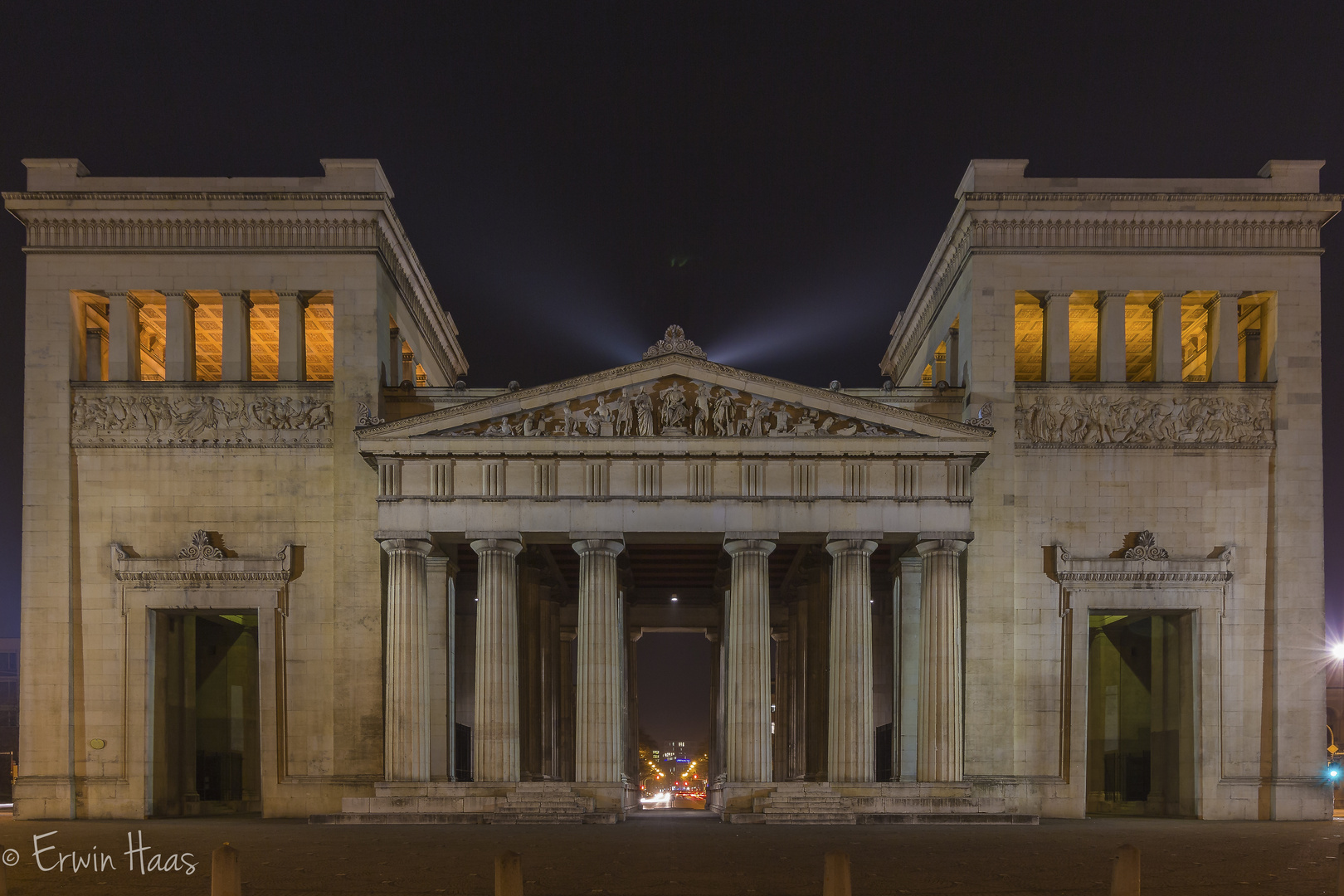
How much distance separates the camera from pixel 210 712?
57344mm

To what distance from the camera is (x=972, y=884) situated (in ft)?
75.1

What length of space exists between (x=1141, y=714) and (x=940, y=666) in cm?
1674

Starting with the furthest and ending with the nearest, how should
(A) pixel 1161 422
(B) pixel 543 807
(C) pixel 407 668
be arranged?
(A) pixel 1161 422 → (C) pixel 407 668 → (B) pixel 543 807

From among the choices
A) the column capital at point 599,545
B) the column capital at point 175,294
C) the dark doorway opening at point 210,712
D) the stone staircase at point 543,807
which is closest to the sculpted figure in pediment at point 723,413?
the column capital at point 599,545

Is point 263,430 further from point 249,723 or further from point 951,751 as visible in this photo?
point 951,751

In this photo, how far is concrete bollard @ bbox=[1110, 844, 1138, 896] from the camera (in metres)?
17.0

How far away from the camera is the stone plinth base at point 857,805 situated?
41875mm

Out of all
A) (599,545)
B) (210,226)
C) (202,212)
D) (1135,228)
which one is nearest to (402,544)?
(599,545)

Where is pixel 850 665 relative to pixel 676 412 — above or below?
below

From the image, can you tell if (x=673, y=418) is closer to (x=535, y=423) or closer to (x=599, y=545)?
(x=535, y=423)

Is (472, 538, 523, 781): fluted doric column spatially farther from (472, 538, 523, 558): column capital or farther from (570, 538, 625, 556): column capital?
(570, 538, 625, 556): column capital

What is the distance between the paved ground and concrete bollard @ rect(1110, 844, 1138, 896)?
16.2 feet

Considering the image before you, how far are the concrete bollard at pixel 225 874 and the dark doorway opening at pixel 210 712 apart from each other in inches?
1322

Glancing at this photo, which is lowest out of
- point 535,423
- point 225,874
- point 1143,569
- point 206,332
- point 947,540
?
point 225,874
